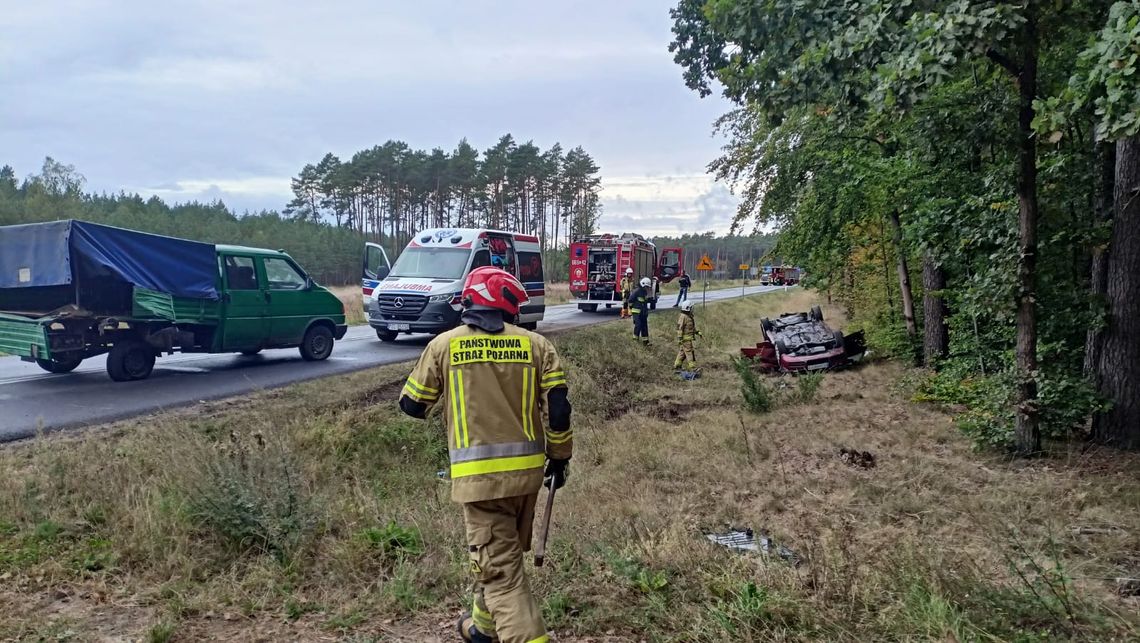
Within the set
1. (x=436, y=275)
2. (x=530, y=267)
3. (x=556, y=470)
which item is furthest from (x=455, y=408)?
(x=530, y=267)

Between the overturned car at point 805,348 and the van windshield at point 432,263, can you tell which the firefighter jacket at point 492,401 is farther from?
the van windshield at point 432,263

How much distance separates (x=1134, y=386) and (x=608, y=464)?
484 centimetres

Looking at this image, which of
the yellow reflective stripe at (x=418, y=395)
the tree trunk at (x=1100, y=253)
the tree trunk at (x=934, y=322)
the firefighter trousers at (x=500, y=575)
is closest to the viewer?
the firefighter trousers at (x=500, y=575)

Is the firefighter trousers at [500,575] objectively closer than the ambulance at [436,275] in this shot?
Yes

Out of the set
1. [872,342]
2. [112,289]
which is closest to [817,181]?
[872,342]

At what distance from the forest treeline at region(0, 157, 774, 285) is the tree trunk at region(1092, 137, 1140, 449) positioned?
4328 cm

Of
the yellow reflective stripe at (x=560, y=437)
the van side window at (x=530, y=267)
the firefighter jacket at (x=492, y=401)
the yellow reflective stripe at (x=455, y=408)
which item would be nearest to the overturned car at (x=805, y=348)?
the van side window at (x=530, y=267)

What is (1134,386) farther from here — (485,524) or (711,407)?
(485,524)

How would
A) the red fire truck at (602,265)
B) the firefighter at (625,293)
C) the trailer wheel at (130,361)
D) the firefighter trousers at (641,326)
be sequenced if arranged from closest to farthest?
the trailer wheel at (130,361) → the firefighter trousers at (641,326) → the firefighter at (625,293) → the red fire truck at (602,265)

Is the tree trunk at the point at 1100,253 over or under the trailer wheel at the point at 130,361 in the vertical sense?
over

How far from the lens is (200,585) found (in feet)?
13.0

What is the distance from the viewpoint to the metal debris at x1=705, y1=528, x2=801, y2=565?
4.20m

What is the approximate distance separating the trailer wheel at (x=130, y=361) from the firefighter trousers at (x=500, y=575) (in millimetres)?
8752

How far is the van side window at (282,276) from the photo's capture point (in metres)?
11.6
